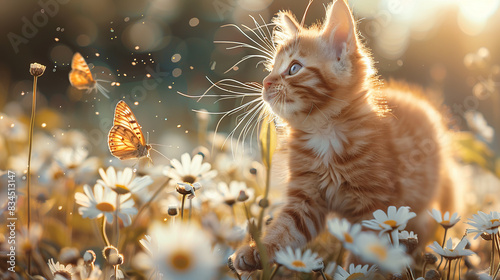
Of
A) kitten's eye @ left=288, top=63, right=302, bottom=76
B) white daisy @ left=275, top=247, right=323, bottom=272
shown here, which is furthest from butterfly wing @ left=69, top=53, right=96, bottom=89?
white daisy @ left=275, top=247, right=323, bottom=272

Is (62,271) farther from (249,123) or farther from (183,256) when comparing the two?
(249,123)

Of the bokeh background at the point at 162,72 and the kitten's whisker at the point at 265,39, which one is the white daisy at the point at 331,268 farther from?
the kitten's whisker at the point at 265,39

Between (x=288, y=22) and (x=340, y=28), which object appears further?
(x=288, y=22)

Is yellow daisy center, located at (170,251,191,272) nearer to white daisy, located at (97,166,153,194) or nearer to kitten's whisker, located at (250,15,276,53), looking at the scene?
white daisy, located at (97,166,153,194)

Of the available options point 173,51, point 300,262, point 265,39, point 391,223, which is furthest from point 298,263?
point 173,51

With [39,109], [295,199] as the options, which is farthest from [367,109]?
[39,109]

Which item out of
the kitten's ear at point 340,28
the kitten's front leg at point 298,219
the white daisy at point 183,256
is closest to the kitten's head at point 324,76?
the kitten's ear at point 340,28
